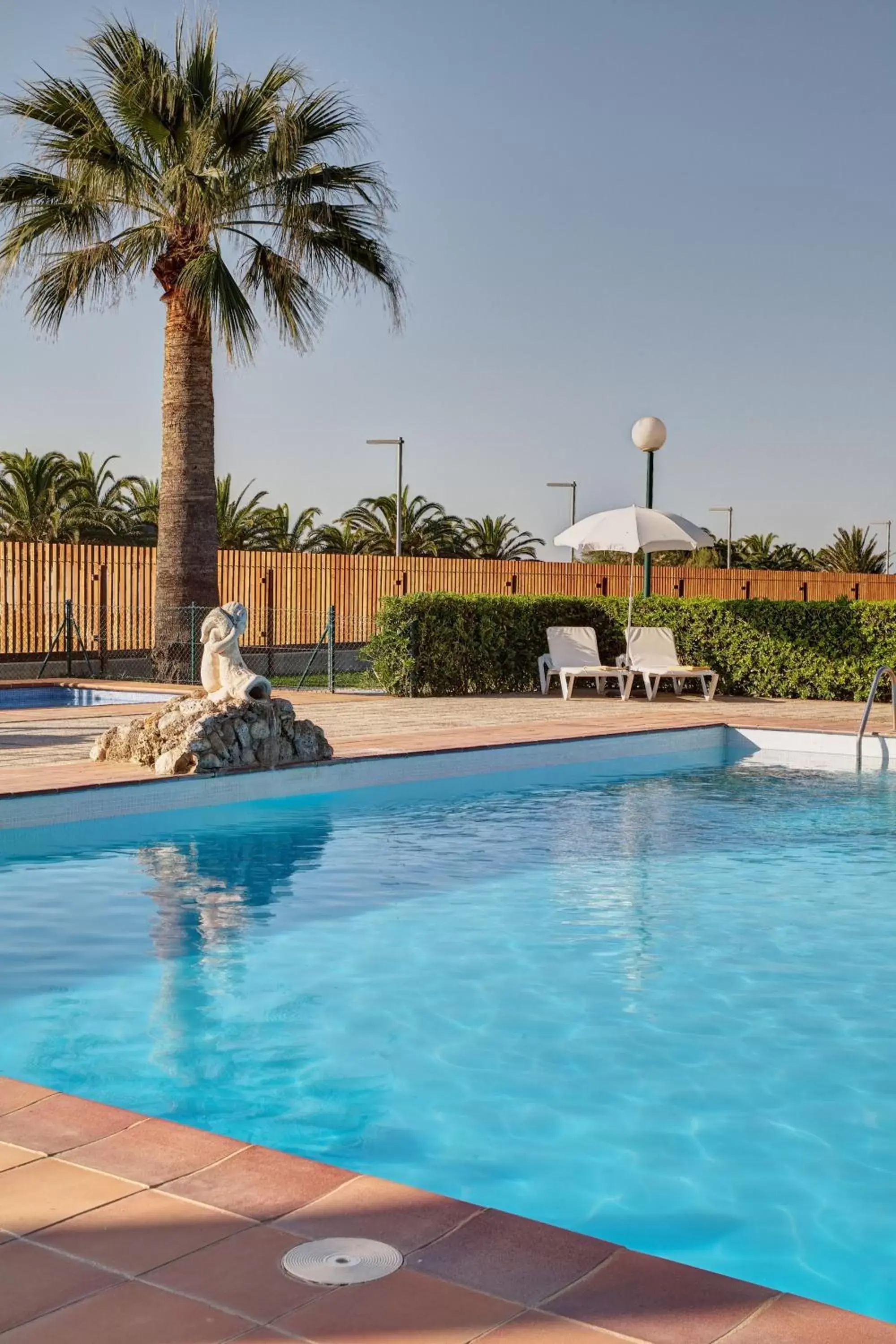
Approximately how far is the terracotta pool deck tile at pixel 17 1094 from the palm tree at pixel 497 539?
38.5m

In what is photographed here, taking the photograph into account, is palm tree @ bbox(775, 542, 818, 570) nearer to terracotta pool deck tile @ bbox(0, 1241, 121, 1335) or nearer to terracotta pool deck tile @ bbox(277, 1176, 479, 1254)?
terracotta pool deck tile @ bbox(277, 1176, 479, 1254)

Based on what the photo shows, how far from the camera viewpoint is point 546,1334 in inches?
87.6

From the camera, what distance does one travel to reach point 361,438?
3416 cm

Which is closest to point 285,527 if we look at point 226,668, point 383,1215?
point 226,668

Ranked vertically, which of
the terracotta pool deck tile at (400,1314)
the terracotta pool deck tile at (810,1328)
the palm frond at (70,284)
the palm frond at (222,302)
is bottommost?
the terracotta pool deck tile at (810,1328)

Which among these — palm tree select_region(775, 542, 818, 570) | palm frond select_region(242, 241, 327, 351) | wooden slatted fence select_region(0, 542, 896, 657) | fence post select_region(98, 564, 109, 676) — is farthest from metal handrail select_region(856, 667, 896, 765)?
palm tree select_region(775, 542, 818, 570)

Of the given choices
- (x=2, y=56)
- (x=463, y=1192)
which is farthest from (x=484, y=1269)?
(x=2, y=56)

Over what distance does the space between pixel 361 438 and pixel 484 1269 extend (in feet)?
107

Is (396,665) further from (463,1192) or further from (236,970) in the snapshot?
(463,1192)

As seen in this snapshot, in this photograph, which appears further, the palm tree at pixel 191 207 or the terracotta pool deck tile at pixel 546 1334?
the palm tree at pixel 191 207

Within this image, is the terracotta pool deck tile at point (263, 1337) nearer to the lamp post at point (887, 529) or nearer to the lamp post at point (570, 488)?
the lamp post at point (570, 488)

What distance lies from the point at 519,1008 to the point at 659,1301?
2.88 m

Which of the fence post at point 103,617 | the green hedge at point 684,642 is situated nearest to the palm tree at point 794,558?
the fence post at point 103,617

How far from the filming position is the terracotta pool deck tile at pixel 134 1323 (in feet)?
7.20
